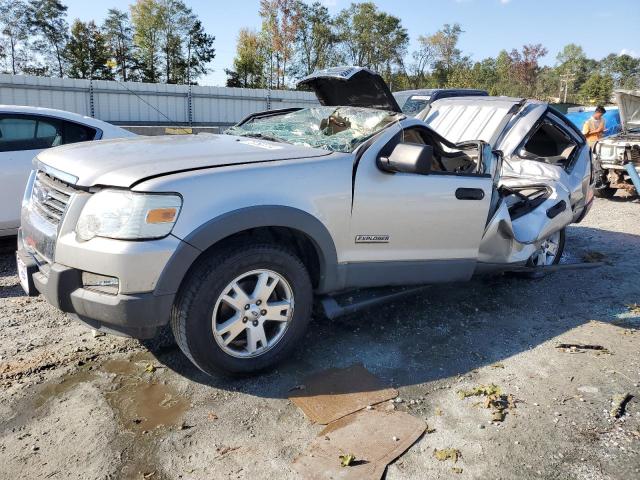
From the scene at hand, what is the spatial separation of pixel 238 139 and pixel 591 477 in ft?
9.45

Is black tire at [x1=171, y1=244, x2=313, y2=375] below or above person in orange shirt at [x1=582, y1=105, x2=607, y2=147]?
below

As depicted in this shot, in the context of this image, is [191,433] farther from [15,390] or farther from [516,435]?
[516,435]

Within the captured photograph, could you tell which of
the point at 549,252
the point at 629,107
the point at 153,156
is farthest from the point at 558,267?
the point at 629,107

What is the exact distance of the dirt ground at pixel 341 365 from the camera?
2.42m

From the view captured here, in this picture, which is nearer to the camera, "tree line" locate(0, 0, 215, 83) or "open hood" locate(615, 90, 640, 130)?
"open hood" locate(615, 90, 640, 130)

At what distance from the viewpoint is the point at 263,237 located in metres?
3.14

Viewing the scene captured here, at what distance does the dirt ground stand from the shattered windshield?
1381mm

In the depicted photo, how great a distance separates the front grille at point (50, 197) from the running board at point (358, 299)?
1.65 meters

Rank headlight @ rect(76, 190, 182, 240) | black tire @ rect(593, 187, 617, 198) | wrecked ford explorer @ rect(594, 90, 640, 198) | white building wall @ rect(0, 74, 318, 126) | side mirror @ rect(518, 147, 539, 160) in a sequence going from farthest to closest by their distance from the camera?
white building wall @ rect(0, 74, 318, 126) → black tire @ rect(593, 187, 617, 198) → wrecked ford explorer @ rect(594, 90, 640, 198) → side mirror @ rect(518, 147, 539, 160) → headlight @ rect(76, 190, 182, 240)

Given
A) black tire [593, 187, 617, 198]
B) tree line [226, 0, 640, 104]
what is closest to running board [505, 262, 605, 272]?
black tire [593, 187, 617, 198]

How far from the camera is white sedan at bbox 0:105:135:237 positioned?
16.3 feet

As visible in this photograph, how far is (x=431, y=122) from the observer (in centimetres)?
616

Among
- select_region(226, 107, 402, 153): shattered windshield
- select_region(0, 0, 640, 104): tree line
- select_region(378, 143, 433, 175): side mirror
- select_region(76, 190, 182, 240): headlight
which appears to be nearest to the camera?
select_region(76, 190, 182, 240): headlight

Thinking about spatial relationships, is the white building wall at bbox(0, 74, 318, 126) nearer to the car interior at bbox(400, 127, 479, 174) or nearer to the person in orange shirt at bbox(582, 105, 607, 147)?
the person in orange shirt at bbox(582, 105, 607, 147)
